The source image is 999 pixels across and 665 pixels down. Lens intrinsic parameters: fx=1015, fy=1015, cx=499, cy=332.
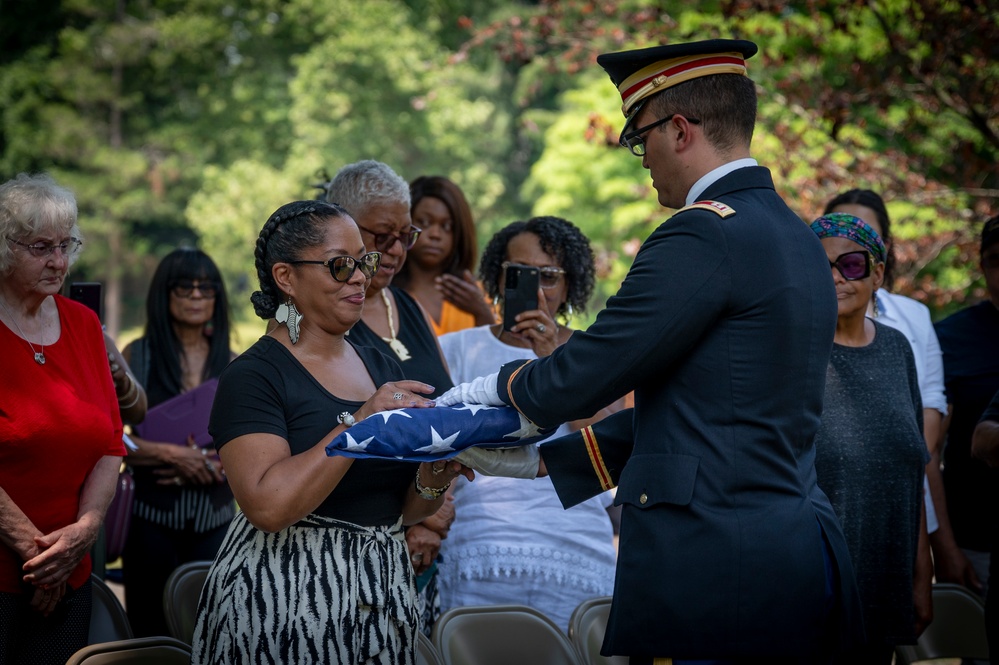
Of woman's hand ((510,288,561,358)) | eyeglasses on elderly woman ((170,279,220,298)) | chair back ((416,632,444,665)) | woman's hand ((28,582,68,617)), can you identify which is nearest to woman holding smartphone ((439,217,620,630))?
woman's hand ((510,288,561,358))

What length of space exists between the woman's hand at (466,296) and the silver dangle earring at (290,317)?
6.73 feet

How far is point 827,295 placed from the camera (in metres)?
2.41

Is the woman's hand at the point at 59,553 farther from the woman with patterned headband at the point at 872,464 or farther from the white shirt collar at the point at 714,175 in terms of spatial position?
the woman with patterned headband at the point at 872,464

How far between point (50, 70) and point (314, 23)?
288 inches

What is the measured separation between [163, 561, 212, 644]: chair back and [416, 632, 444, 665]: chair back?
831 millimetres

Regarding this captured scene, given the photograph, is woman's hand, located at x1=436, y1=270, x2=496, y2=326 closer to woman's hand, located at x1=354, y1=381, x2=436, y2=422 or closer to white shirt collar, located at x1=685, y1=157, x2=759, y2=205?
woman's hand, located at x1=354, y1=381, x2=436, y2=422

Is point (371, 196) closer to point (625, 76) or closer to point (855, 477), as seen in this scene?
point (625, 76)

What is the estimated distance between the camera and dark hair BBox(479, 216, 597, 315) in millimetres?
4324

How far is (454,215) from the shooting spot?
513cm

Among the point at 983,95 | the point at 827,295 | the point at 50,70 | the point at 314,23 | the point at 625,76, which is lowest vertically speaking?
the point at 827,295

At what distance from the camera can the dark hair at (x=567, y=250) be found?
14.2 ft

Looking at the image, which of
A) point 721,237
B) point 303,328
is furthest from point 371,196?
point 721,237

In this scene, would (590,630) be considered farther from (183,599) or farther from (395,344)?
(183,599)

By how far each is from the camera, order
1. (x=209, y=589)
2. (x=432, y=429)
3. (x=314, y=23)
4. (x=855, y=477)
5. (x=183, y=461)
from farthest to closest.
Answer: (x=314, y=23) → (x=183, y=461) → (x=855, y=477) → (x=209, y=589) → (x=432, y=429)
